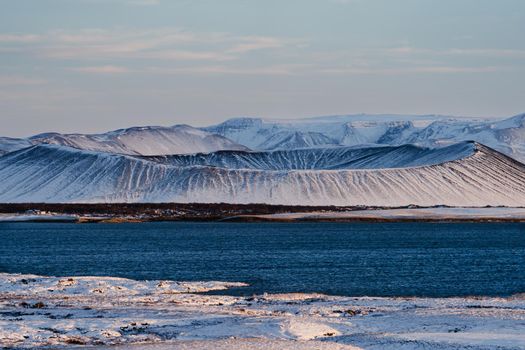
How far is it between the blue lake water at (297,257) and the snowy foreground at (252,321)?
18.6ft

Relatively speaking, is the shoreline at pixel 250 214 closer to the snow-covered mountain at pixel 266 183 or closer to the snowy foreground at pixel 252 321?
the snow-covered mountain at pixel 266 183

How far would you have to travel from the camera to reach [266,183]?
154 meters

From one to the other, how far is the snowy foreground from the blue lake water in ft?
18.6

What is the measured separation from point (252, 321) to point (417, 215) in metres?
97.1

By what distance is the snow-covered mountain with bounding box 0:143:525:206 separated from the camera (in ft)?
486

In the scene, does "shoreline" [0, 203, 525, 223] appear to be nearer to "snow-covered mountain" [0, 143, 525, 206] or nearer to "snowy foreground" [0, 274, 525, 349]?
"snow-covered mountain" [0, 143, 525, 206]

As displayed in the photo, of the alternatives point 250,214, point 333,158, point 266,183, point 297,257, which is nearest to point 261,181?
point 266,183

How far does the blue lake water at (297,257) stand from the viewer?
45.5 m

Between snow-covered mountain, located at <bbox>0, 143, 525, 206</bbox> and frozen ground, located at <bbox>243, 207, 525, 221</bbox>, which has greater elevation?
snow-covered mountain, located at <bbox>0, 143, 525, 206</bbox>

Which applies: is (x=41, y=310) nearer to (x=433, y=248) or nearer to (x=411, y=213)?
(x=433, y=248)

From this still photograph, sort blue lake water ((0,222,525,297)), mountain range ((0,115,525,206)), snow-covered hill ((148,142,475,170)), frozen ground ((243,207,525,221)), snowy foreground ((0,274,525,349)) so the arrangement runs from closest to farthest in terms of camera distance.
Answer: snowy foreground ((0,274,525,349)) < blue lake water ((0,222,525,297)) < frozen ground ((243,207,525,221)) < mountain range ((0,115,525,206)) < snow-covered hill ((148,142,475,170))

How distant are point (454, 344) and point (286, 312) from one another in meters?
9.07

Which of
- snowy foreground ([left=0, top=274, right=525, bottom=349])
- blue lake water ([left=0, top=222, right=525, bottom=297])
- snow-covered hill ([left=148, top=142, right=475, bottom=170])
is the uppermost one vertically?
snow-covered hill ([left=148, top=142, right=475, bottom=170])

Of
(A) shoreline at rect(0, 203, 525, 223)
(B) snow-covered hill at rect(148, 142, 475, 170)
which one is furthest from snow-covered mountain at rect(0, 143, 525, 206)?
(B) snow-covered hill at rect(148, 142, 475, 170)
